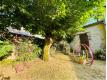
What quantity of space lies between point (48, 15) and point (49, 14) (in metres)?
0.09

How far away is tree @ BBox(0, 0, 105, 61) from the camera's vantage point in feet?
39.2

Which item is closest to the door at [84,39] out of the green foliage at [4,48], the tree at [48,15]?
the tree at [48,15]

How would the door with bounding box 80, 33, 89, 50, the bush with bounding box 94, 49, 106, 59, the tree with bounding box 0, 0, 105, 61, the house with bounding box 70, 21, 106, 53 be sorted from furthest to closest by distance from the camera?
the door with bounding box 80, 33, 89, 50 < the house with bounding box 70, 21, 106, 53 < the bush with bounding box 94, 49, 106, 59 < the tree with bounding box 0, 0, 105, 61

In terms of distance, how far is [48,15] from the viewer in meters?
12.0

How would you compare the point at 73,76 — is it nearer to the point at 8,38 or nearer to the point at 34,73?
the point at 34,73

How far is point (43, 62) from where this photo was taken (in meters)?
14.4

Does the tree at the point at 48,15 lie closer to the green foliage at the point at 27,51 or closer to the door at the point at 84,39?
the green foliage at the point at 27,51

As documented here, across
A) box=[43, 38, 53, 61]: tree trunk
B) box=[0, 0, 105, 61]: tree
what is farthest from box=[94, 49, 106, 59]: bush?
box=[43, 38, 53, 61]: tree trunk

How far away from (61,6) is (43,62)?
15.6 ft

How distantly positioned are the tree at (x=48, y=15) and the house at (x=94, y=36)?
5931mm

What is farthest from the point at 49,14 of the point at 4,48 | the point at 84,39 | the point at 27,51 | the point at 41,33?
the point at 84,39

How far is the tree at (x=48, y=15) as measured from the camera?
11.9 metres

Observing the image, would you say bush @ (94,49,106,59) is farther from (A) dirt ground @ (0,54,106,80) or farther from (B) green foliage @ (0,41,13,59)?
(B) green foliage @ (0,41,13,59)

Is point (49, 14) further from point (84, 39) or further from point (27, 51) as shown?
point (84, 39)
